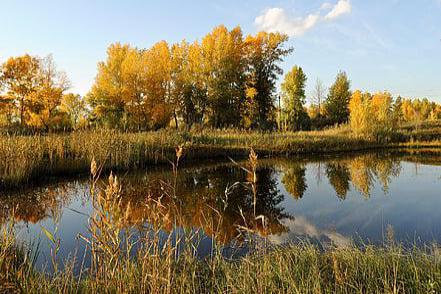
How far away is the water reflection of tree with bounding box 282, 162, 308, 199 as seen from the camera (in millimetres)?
6760

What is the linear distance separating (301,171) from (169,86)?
18.7 metres

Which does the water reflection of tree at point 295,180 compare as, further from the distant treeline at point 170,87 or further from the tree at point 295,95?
the tree at point 295,95

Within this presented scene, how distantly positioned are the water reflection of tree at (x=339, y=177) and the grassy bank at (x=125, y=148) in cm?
417

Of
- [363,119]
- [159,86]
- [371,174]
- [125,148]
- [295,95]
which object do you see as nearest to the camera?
[371,174]

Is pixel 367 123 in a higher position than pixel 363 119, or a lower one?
lower

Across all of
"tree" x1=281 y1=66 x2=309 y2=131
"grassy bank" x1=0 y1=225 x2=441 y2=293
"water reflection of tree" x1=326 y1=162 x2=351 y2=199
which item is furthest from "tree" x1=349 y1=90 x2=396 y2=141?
"grassy bank" x1=0 y1=225 x2=441 y2=293

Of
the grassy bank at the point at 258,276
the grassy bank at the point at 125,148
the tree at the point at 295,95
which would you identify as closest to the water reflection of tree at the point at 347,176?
the grassy bank at the point at 125,148

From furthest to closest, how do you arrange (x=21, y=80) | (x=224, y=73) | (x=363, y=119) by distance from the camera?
(x=21, y=80) < (x=224, y=73) < (x=363, y=119)

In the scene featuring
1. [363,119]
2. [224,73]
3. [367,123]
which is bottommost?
[367,123]

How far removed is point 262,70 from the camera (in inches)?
1125

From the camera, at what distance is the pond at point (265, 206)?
3.67 metres

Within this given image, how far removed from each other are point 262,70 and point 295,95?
19.0 ft

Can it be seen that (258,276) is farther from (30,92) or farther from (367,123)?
(30,92)

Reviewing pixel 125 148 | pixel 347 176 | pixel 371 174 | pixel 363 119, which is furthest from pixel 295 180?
pixel 363 119
